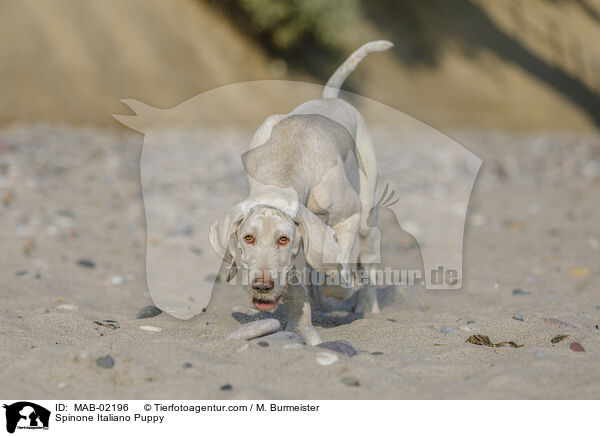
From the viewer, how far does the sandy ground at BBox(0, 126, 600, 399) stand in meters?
3.48

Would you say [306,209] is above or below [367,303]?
above

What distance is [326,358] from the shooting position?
372 cm

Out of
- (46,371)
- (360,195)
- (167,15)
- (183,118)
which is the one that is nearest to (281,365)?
(46,371)

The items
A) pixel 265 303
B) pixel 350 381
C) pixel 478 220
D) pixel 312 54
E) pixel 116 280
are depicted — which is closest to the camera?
pixel 350 381

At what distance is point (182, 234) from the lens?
8.67 metres

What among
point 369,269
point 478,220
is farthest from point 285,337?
point 478,220

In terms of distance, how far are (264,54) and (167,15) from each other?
4.07 metres

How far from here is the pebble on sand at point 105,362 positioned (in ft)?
11.8

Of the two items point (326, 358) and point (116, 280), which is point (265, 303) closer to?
point (326, 358)

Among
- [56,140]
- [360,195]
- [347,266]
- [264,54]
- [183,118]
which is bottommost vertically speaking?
[347,266]

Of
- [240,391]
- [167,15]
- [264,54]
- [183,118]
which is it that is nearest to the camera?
[240,391]

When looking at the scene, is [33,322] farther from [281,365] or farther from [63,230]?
[63,230]

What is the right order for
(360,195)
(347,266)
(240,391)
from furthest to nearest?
1. (360,195)
2. (347,266)
3. (240,391)
